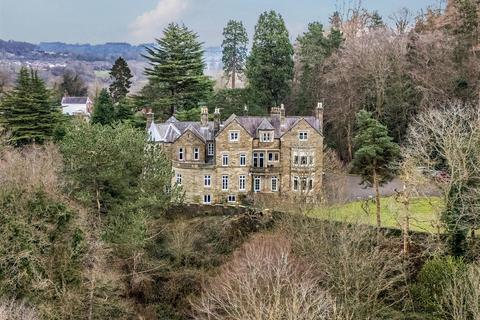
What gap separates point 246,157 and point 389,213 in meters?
11.6

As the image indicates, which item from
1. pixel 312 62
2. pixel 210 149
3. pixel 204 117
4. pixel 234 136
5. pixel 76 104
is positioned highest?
pixel 312 62

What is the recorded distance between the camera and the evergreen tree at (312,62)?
55.3 m

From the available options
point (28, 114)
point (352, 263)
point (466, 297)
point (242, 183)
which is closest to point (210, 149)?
point (242, 183)

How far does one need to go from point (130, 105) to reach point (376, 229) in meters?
31.7

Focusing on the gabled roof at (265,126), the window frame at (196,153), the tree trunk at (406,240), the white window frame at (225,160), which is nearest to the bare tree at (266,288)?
the tree trunk at (406,240)

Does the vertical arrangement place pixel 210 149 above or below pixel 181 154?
above

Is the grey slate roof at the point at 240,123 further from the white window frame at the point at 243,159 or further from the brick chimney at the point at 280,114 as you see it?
the white window frame at the point at 243,159

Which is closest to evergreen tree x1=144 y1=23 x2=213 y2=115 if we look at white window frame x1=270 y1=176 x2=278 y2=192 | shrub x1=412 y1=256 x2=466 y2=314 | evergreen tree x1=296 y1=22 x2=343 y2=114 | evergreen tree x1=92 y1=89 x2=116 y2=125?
evergreen tree x1=92 y1=89 x2=116 y2=125

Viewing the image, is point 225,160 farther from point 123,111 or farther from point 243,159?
point 123,111

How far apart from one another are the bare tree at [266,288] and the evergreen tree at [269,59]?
25624 mm

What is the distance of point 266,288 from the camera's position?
23.0m

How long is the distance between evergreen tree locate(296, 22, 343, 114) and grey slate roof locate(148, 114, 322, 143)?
13080 mm

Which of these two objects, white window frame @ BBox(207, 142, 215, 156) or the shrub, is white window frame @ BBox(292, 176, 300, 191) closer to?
white window frame @ BBox(207, 142, 215, 156)

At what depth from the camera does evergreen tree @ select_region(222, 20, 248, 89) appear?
2830 inches
